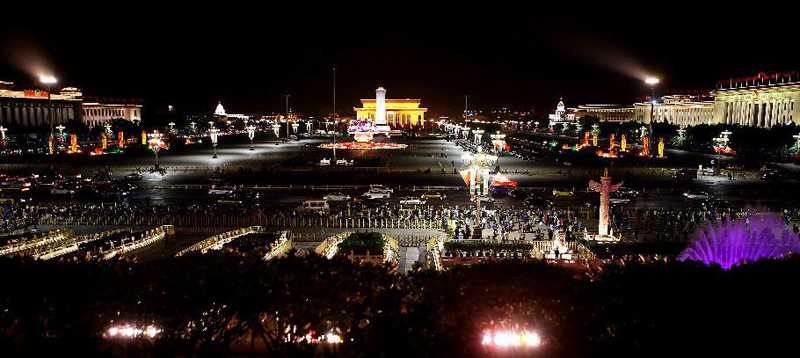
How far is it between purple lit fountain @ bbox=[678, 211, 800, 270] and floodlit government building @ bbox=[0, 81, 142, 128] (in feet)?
310

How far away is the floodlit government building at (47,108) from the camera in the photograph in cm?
10396

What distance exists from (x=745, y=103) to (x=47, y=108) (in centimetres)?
12598

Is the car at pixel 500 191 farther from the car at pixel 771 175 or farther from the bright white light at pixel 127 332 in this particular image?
the bright white light at pixel 127 332

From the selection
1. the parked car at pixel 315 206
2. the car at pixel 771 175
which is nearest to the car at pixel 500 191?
the parked car at pixel 315 206

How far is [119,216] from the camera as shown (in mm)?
30141

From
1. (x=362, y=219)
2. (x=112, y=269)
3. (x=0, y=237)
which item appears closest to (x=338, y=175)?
(x=362, y=219)

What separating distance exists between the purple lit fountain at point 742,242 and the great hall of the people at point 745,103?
218 feet

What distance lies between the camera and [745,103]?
101625mm

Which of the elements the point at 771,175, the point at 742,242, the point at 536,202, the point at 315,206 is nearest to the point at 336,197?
the point at 315,206

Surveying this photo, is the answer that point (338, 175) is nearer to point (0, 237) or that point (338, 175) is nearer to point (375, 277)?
point (0, 237)

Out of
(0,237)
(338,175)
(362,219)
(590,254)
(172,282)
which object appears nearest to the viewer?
(172,282)

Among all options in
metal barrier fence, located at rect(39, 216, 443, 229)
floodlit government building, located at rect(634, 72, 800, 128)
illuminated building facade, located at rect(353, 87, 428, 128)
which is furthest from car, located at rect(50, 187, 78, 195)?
illuminated building facade, located at rect(353, 87, 428, 128)

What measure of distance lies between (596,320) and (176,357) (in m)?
8.37

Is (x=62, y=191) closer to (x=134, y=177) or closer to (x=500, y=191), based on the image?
(x=134, y=177)
